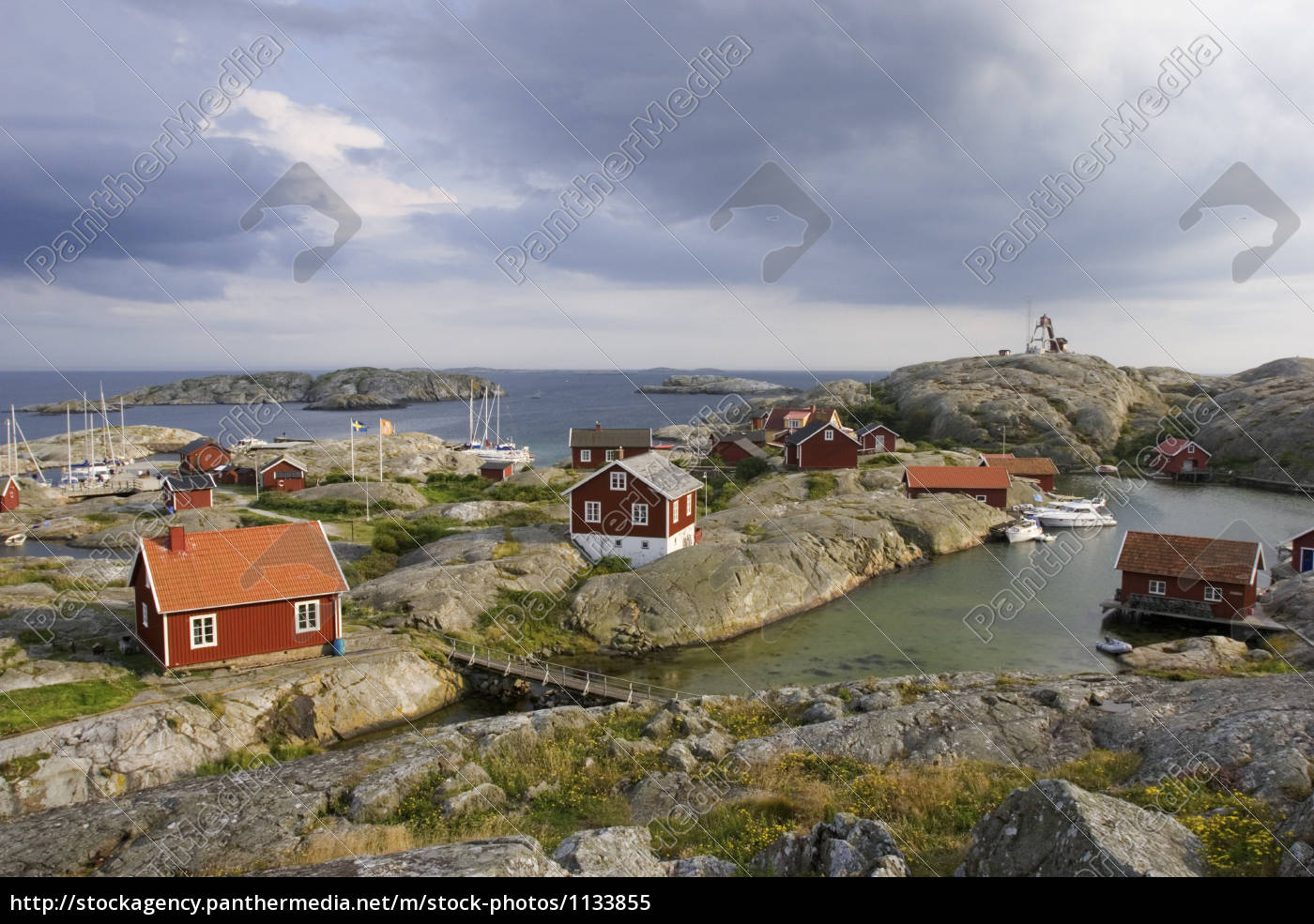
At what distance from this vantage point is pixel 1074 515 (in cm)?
5581

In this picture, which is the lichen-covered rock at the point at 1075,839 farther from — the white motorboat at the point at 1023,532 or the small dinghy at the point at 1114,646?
the white motorboat at the point at 1023,532

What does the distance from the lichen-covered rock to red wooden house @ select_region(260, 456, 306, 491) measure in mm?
65307

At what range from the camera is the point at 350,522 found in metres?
49.2

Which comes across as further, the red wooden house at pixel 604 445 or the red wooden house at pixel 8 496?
the red wooden house at pixel 604 445

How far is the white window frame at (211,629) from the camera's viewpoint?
24.3 metres

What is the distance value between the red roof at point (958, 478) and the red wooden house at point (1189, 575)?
21.0 m

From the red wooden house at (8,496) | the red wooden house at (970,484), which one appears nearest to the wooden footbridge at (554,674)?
the red wooden house at (970,484)

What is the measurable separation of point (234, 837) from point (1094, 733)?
18.7 m

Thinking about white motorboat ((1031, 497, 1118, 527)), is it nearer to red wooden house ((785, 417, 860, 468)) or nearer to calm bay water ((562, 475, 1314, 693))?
calm bay water ((562, 475, 1314, 693))

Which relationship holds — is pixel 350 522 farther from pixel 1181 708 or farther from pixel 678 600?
pixel 1181 708

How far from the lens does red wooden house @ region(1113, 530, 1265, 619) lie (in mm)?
32938
